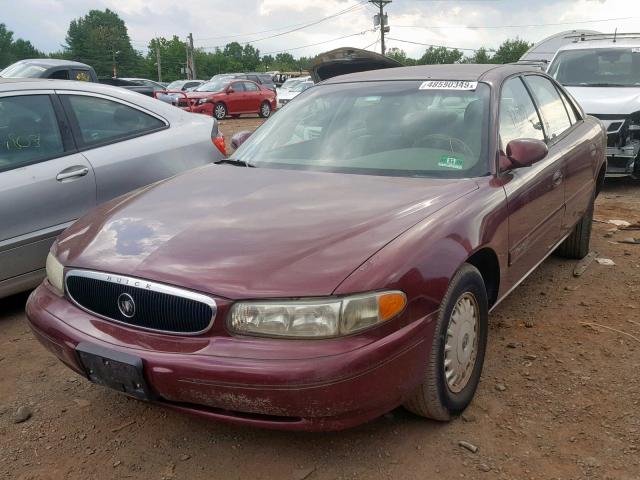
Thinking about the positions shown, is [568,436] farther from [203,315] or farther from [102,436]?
[102,436]

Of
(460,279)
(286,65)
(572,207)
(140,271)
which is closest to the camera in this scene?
(140,271)

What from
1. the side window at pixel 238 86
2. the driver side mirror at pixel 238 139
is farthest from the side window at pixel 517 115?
the side window at pixel 238 86

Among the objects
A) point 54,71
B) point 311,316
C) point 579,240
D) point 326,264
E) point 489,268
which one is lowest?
point 579,240

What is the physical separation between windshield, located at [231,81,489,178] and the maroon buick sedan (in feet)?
0.03

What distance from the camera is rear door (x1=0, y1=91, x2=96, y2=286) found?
3795 millimetres

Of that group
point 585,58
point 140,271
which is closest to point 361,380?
point 140,271

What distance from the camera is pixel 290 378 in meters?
2.03

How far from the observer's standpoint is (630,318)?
3768mm

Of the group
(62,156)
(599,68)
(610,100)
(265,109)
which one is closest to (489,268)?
(62,156)

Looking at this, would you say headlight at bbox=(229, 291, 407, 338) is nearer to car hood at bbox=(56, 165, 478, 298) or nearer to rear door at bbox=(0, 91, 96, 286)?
car hood at bbox=(56, 165, 478, 298)

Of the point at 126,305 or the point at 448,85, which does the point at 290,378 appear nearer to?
the point at 126,305

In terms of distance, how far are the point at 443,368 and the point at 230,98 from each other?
20781mm

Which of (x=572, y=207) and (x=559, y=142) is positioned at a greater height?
(x=559, y=142)

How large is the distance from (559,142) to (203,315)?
2770 millimetres
